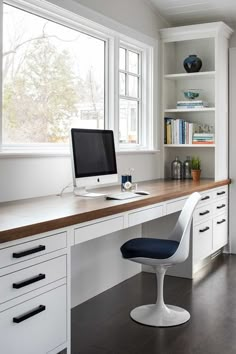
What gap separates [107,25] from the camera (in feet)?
12.6

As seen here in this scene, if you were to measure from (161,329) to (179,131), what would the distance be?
2.38 m

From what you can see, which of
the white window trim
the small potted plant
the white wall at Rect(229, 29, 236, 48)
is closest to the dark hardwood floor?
the small potted plant

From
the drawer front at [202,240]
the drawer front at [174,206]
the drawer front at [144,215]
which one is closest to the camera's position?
the drawer front at [144,215]

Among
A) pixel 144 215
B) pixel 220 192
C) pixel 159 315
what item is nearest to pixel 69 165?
pixel 144 215

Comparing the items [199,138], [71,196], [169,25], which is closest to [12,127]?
[71,196]

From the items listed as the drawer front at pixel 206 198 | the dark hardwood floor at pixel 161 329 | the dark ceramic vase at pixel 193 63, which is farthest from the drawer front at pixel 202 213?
the dark ceramic vase at pixel 193 63

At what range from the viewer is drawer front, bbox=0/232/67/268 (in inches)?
77.0

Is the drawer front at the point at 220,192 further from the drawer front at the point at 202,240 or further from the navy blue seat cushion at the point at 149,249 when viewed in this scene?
the navy blue seat cushion at the point at 149,249

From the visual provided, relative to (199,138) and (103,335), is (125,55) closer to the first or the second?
(199,138)

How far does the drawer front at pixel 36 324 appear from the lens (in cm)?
199

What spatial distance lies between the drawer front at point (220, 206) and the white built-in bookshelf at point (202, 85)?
25 centimetres

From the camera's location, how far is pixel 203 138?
478 centimetres

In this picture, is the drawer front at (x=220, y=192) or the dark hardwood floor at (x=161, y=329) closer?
the dark hardwood floor at (x=161, y=329)

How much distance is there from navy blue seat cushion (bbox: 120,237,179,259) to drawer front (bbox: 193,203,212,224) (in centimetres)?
99
